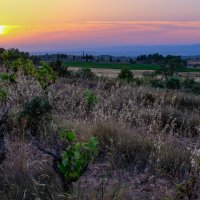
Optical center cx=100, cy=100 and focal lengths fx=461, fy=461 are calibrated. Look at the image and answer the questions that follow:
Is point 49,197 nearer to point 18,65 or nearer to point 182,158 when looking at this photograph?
point 182,158

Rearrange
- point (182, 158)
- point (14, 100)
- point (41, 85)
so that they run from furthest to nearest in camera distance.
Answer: point (41, 85) → point (14, 100) → point (182, 158)

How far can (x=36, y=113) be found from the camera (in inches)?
295

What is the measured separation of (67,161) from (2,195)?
0.92 meters

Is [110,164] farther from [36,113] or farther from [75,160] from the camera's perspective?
[36,113]

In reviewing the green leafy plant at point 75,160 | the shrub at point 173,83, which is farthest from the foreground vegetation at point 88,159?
the shrub at point 173,83

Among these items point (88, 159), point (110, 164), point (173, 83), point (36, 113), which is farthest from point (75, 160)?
point (173, 83)

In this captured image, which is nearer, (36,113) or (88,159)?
(88,159)

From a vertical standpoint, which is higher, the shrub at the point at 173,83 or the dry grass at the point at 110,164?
the dry grass at the point at 110,164

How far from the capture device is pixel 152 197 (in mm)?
4926

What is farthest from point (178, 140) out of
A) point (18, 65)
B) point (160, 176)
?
point (18, 65)

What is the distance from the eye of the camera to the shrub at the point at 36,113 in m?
7.27

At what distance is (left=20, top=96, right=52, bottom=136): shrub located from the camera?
7273 millimetres

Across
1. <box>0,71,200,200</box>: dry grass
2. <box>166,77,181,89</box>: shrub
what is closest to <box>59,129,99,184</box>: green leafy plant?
<box>0,71,200,200</box>: dry grass

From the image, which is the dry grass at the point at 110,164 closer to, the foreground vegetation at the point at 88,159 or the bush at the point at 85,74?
the foreground vegetation at the point at 88,159
